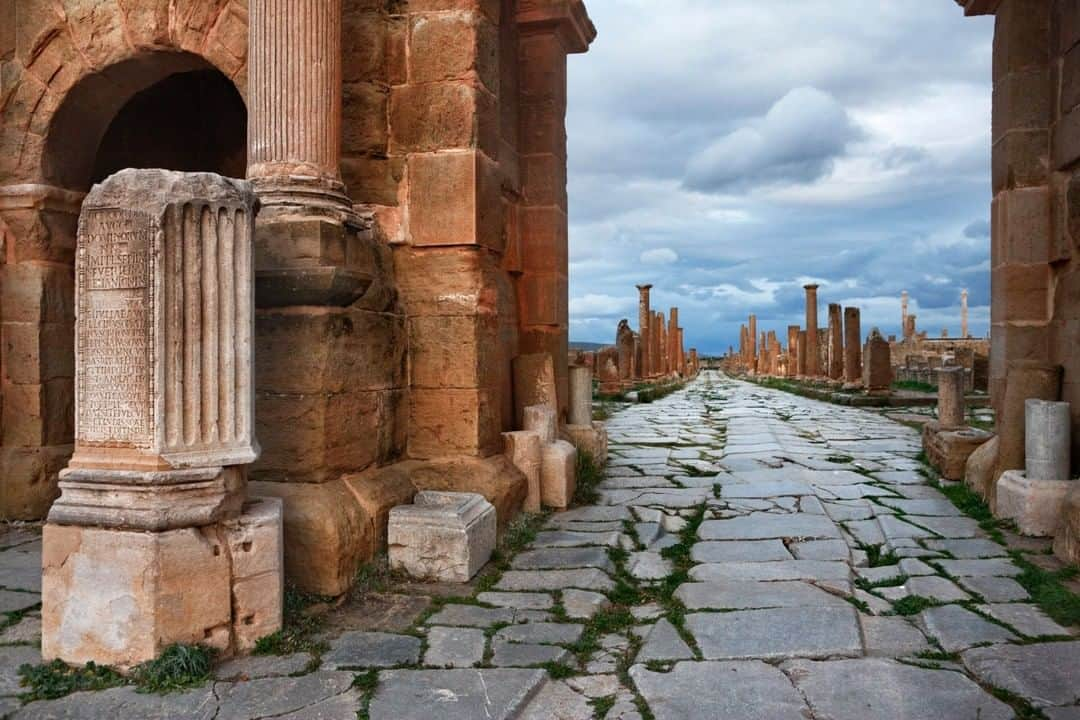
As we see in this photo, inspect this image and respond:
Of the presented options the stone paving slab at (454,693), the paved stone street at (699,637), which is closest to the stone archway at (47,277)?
the paved stone street at (699,637)

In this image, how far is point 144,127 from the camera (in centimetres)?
710

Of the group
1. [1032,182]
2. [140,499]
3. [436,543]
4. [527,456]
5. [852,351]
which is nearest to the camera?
[140,499]

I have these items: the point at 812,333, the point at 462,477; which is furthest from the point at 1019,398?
the point at 812,333

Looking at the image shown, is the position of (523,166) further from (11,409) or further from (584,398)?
(11,409)

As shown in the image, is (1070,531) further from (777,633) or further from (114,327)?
(114,327)

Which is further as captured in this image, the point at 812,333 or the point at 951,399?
the point at 812,333

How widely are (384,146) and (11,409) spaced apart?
11.1 feet

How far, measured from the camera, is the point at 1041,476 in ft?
17.1

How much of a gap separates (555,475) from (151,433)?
331 centimetres

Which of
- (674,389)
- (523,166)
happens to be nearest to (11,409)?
(523,166)

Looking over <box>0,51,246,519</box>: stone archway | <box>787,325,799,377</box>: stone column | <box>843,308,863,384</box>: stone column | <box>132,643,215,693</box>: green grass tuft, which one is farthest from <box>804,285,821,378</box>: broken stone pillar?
<box>132,643,215,693</box>: green grass tuft

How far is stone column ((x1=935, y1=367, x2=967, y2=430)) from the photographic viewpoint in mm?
8117

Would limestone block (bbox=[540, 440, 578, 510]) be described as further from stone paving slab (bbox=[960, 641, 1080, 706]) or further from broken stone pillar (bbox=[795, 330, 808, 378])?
broken stone pillar (bbox=[795, 330, 808, 378])

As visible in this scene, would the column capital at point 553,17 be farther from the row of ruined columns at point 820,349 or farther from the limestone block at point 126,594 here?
the row of ruined columns at point 820,349
